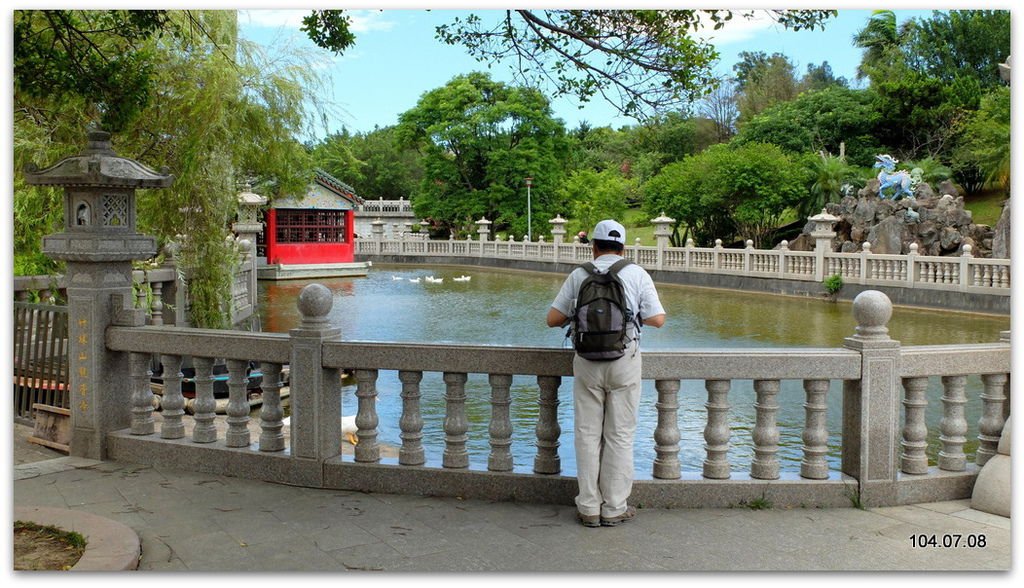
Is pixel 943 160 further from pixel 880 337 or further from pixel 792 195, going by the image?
pixel 880 337

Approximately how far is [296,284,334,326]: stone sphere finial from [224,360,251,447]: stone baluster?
49 cm

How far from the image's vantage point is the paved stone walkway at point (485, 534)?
368 centimetres

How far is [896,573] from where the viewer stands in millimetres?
3596

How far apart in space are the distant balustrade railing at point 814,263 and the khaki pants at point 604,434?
44.7 ft

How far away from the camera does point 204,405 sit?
5.05 m

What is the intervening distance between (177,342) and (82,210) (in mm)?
982

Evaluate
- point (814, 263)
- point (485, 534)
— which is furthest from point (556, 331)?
point (485, 534)

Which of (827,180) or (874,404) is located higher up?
(827,180)

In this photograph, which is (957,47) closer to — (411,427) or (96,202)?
(411,427)

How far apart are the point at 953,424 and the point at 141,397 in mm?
4313

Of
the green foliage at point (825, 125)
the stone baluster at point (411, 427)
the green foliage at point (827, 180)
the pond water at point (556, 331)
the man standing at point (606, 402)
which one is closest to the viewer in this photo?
the man standing at point (606, 402)

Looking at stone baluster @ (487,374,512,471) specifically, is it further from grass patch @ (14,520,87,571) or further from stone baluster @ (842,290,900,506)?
grass patch @ (14,520,87,571)

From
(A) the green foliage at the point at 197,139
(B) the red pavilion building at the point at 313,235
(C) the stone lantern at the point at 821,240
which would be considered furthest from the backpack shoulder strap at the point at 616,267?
(B) the red pavilion building at the point at 313,235

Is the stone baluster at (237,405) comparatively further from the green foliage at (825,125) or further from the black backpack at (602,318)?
the green foliage at (825,125)
